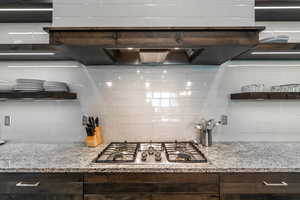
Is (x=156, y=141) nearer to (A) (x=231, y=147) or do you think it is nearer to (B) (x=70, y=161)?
(A) (x=231, y=147)

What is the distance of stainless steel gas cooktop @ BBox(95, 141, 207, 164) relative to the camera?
55.2 inches

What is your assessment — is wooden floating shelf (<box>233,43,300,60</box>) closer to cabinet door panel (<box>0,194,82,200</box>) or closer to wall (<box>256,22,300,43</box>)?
wall (<box>256,22,300,43</box>)

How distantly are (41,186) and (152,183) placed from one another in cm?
70

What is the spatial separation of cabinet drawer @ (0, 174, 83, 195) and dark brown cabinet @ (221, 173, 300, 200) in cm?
93

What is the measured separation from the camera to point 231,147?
1.79m

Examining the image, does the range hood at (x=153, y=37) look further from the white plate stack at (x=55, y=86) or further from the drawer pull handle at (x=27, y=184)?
the drawer pull handle at (x=27, y=184)

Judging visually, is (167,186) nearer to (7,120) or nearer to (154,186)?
(154,186)

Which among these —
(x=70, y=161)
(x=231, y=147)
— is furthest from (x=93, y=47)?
(x=231, y=147)

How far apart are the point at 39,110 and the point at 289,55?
92.0 inches

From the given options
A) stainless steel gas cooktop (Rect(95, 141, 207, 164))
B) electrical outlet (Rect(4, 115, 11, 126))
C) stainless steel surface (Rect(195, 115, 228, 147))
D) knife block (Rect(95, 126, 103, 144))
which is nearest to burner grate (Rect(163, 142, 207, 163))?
stainless steel gas cooktop (Rect(95, 141, 207, 164))

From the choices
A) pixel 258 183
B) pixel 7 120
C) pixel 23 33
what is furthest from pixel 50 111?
pixel 258 183

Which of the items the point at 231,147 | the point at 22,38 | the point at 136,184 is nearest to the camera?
the point at 136,184

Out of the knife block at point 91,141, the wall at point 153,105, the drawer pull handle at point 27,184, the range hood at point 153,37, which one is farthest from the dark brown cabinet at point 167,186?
the range hood at point 153,37

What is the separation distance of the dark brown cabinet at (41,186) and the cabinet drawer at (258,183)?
930 millimetres
